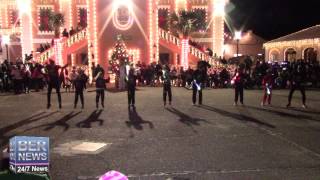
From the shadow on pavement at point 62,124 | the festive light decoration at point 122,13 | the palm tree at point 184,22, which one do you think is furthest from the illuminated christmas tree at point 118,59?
the shadow on pavement at point 62,124

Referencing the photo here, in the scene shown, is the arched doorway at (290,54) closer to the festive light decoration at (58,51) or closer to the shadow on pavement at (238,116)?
the festive light decoration at (58,51)

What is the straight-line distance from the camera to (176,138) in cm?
983

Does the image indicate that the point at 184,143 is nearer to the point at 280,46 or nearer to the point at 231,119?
the point at 231,119

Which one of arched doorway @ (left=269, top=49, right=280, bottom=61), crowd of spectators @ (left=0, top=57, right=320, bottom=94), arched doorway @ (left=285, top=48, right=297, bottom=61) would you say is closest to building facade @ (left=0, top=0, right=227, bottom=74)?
crowd of spectators @ (left=0, top=57, right=320, bottom=94)

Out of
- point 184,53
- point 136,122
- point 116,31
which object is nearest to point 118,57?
point 116,31

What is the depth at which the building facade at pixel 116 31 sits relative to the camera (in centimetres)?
2670

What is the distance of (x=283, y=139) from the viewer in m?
9.70

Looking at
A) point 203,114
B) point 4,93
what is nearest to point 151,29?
point 4,93

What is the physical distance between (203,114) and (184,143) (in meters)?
4.32

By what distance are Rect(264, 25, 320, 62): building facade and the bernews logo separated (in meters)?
27.8

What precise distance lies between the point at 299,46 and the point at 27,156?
101 feet

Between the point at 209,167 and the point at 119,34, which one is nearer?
the point at 209,167

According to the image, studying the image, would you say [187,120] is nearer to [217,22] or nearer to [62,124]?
[62,124]

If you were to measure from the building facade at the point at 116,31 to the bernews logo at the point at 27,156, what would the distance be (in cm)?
2307
